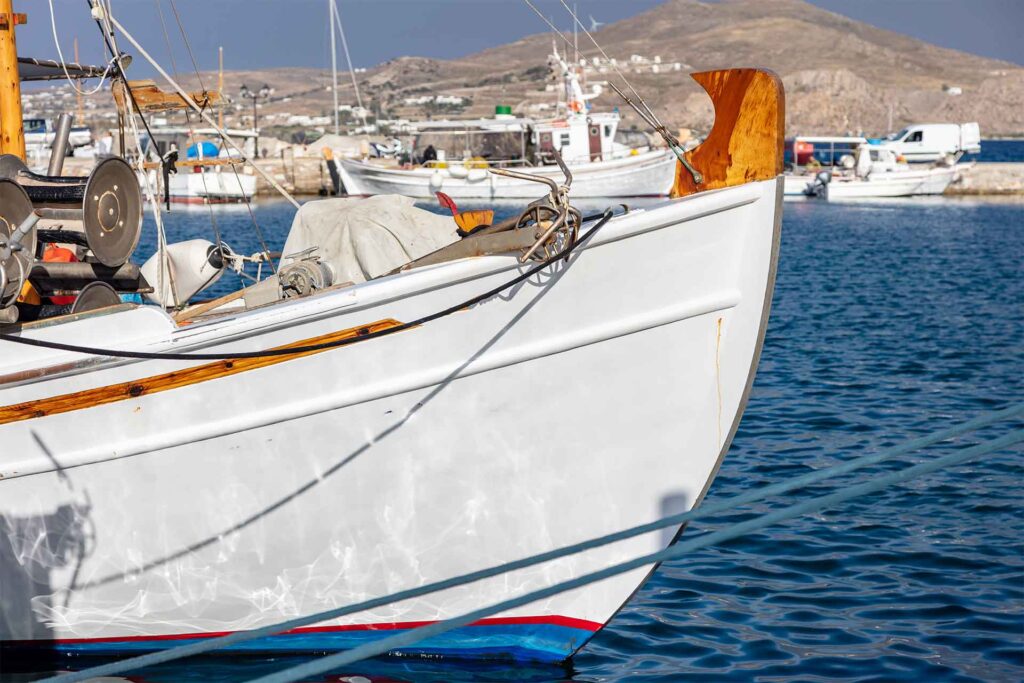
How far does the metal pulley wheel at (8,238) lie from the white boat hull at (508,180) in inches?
1460

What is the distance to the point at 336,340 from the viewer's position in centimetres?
569

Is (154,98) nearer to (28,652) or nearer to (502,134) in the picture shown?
(28,652)

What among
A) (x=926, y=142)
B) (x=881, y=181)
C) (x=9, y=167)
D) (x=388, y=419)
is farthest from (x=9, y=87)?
(x=926, y=142)

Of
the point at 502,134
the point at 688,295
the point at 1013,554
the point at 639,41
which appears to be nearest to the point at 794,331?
the point at 1013,554

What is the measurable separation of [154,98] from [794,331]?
10268mm

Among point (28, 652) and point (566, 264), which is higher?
point (566, 264)

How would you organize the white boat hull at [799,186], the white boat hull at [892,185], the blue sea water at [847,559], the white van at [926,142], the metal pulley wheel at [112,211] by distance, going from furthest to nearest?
the white van at [926,142] → the white boat hull at [799,186] → the white boat hull at [892,185] → the blue sea water at [847,559] → the metal pulley wheel at [112,211]

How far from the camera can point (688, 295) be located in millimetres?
5953

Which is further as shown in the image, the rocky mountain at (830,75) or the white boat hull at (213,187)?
the rocky mountain at (830,75)

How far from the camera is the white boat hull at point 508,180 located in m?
44.3

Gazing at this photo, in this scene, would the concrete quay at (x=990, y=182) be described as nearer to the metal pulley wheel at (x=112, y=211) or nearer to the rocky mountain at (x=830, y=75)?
the metal pulley wheel at (x=112, y=211)

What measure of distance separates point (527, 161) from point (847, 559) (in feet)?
129

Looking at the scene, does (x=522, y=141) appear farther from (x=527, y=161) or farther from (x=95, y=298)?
(x=95, y=298)

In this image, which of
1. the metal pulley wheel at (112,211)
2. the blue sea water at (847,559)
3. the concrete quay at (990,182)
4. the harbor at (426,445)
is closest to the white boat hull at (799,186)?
the concrete quay at (990,182)
